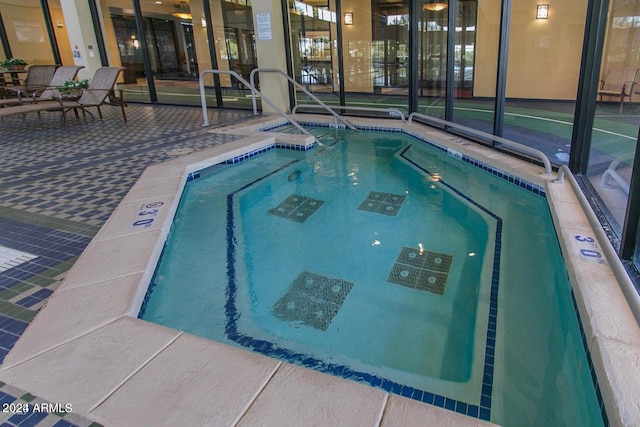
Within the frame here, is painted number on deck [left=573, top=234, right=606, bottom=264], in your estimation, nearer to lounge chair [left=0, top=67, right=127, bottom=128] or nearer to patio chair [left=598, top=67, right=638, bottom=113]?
patio chair [left=598, top=67, right=638, bottom=113]

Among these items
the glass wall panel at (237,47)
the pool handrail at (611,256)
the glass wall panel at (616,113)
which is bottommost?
the pool handrail at (611,256)

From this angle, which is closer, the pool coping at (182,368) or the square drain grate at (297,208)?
the pool coping at (182,368)

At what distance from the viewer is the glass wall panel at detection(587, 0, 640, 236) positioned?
2.52 metres

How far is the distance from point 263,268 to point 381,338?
0.90 metres

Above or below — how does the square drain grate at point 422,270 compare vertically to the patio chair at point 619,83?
below

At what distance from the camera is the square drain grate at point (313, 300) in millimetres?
1955

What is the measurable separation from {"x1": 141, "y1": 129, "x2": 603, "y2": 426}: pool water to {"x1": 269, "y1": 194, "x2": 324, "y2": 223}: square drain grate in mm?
17

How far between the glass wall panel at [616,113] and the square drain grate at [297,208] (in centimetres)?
200

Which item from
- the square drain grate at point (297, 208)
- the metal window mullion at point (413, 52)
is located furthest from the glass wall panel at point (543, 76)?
the square drain grate at point (297, 208)

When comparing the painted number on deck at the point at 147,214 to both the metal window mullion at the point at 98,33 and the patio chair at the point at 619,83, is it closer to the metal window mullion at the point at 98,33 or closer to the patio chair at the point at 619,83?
the patio chair at the point at 619,83

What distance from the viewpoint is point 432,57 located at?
555cm

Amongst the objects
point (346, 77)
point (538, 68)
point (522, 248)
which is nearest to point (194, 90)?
point (346, 77)

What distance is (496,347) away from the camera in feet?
5.62

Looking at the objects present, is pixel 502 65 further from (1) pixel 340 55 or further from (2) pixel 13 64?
(2) pixel 13 64
